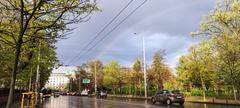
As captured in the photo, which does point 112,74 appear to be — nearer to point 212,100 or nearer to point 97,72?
point 97,72

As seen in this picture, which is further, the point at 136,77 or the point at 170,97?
the point at 136,77

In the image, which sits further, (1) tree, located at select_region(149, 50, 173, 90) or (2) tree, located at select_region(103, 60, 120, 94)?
(2) tree, located at select_region(103, 60, 120, 94)

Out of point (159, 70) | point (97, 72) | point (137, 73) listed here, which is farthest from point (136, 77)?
point (97, 72)

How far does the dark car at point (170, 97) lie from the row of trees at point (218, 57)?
465 cm

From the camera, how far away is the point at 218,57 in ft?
101

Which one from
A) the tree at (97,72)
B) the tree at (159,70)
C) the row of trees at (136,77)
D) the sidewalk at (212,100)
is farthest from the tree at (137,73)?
the tree at (97,72)

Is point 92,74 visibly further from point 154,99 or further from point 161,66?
point 154,99

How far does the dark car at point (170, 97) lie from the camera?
31031 mm

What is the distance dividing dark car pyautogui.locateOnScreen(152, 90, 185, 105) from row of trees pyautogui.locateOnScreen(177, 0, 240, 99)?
4.65 m

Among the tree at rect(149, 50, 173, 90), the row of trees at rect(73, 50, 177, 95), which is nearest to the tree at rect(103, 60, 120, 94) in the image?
the row of trees at rect(73, 50, 177, 95)

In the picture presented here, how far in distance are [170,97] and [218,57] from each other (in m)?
6.64

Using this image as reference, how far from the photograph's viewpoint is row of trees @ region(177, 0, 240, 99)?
29047 millimetres

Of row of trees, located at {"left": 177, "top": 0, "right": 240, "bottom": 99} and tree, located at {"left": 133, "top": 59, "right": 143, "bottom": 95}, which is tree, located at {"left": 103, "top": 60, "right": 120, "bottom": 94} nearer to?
tree, located at {"left": 133, "top": 59, "right": 143, "bottom": 95}

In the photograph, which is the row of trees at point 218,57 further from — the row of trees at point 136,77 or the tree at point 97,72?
the tree at point 97,72
